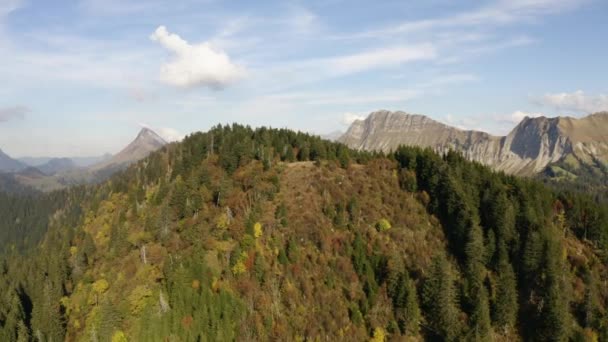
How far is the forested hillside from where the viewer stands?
3856 inches

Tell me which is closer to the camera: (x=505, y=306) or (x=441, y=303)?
(x=441, y=303)

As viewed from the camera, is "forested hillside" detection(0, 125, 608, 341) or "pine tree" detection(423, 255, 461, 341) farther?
"pine tree" detection(423, 255, 461, 341)

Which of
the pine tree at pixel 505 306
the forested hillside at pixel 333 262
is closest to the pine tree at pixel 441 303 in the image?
the forested hillside at pixel 333 262

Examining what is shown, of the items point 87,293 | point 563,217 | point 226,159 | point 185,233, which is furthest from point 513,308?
point 87,293

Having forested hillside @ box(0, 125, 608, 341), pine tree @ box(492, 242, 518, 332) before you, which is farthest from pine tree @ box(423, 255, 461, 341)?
pine tree @ box(492, 242, 518, 332)

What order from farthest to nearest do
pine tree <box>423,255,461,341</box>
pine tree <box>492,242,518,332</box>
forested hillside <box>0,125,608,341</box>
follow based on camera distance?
pine tree <box>492,242,518,332</box>, pine tree <box>423,255,461,341</box>, forested hillside <box>0,125,608,341</box>

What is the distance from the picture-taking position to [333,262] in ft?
371

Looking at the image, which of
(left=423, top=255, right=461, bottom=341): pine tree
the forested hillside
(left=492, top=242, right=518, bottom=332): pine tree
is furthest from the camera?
(left=492, top=242, right=518, bottom=332): pine tree

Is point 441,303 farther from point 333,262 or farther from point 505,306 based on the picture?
point 333,262

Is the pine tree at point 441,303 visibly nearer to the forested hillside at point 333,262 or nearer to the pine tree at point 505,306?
the forested hillside at point 333,262

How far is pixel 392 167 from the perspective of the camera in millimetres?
155750

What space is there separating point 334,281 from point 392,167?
204 feet

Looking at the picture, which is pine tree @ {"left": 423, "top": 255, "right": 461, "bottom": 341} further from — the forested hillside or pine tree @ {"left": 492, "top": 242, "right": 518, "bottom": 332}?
pine tree @ {"left": 492, "top": 242, "right": 518, "bottom": 332}

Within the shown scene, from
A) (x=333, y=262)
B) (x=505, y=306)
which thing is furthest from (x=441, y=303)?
(x=333, y=262)
